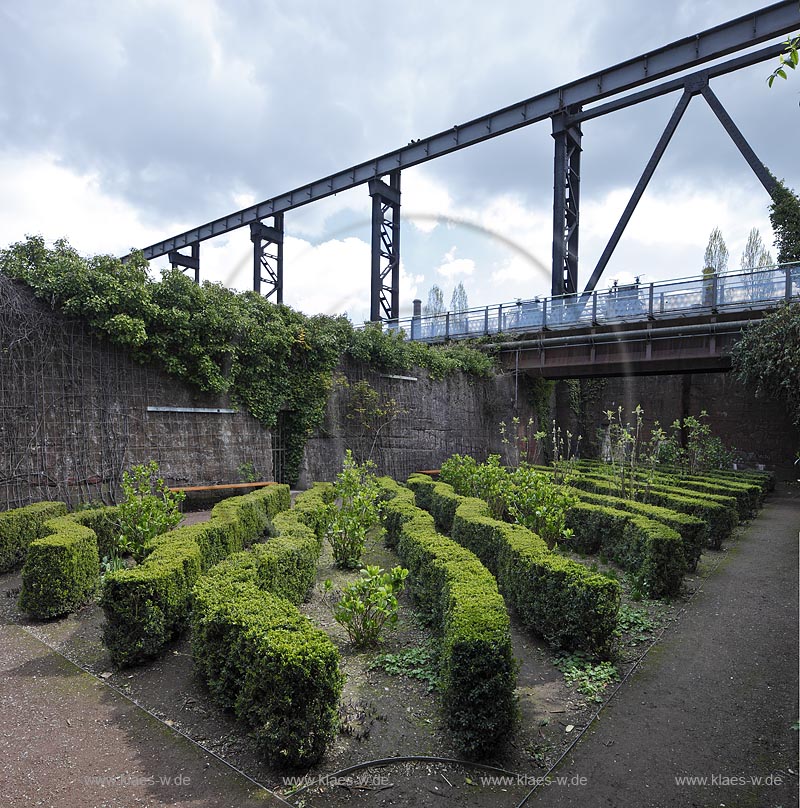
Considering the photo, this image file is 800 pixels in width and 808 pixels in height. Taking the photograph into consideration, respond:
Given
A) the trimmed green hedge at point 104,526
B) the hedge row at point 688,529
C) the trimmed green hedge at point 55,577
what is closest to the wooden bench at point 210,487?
the trimmed green hedge at point 104,526

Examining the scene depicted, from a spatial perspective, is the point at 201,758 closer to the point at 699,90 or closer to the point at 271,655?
the point at 271,655

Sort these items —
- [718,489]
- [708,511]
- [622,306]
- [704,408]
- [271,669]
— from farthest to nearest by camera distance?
[704,408] < [622,306] < [718,489] < [708,511] < [271,669]

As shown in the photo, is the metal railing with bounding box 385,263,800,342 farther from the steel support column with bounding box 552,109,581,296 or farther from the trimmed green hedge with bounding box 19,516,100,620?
the trimmed green hedge with bounding box 19,516,100,620

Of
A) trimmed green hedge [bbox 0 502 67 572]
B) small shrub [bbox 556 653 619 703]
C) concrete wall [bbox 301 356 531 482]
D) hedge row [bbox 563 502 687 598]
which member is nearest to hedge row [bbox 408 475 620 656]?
small shrub [bbox 556 653 619 703]

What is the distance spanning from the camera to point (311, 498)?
31.1ft

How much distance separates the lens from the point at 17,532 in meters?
7.57

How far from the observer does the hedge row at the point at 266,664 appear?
10.5 ft

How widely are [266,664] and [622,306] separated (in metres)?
16.8

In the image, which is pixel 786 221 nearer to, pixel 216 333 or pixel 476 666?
pixel 216 333

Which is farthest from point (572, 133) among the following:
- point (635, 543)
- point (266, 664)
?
point (266, 664)

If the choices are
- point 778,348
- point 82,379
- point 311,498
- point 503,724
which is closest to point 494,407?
point 778,348

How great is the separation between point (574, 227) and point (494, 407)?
904 centimetres

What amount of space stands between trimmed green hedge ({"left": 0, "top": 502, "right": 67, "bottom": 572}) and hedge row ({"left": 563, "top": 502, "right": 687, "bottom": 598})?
301 inches

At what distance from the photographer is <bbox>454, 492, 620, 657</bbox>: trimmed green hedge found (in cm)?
465
